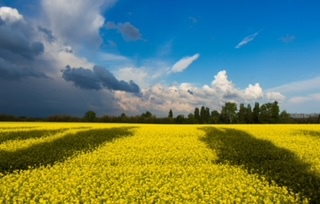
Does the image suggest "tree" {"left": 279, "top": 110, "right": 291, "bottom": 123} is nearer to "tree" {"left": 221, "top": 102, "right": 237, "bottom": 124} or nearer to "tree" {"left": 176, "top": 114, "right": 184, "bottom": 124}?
"tree" {"left": 221, "top": 102, "right": 237, "bottom": 124}

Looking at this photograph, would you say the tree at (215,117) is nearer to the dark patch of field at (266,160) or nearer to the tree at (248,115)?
the tree at (248,115)

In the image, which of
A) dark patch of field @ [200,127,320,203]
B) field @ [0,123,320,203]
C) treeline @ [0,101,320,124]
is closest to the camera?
field @ [0,123,320,203]

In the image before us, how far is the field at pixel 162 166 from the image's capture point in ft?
48.0

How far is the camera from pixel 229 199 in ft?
45.7

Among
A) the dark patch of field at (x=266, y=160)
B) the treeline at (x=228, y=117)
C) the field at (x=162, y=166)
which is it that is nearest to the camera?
the field at (x=162, y=166)

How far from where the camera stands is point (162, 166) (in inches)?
808

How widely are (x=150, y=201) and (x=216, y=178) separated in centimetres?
510

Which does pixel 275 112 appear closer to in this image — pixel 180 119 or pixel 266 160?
pixel 180 119

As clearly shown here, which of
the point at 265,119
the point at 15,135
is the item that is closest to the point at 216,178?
the point at 15,135

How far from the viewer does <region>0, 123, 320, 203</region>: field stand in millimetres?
14617

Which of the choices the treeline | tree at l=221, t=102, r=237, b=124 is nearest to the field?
the treeline

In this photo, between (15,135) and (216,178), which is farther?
(15,135)

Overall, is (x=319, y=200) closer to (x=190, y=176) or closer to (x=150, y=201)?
(x=190, y=176)

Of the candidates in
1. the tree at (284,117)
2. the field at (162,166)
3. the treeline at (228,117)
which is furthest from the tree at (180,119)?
the field at (162,166)
